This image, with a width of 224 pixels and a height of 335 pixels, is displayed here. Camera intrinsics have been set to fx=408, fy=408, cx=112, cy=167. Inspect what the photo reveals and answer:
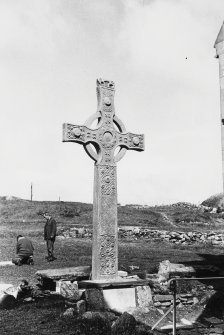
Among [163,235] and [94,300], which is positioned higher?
[163,235]

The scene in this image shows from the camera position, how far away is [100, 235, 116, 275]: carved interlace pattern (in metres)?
7.76

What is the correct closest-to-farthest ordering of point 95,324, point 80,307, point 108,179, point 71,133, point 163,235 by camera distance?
point 95,324 → point 80,307 → point 71,133 → point 108,179 → point 163,235

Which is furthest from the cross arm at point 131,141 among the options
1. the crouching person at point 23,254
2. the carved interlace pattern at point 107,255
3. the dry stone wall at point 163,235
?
the dry stone wall at point 163,235

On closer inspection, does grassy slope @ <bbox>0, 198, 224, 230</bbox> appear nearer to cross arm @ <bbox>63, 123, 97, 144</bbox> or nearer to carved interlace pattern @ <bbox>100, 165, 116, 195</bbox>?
carved interlace pattern @ <bbox>100, 165, 116, 195</bbox>

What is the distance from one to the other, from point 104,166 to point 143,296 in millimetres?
2591

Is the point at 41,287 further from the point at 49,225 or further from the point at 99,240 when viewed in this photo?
the point at 49,225

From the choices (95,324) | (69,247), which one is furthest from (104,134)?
(69,247)

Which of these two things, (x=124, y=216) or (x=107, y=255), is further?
(x=124, y=216)

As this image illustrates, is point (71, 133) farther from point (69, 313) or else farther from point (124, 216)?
point (124, 216)

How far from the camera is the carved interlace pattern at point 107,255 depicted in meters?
7.76

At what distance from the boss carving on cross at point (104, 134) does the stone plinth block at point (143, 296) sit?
253cm

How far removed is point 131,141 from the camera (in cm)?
894

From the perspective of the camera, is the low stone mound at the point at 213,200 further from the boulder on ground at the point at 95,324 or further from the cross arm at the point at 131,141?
the boulder on ground at the point at 95,324

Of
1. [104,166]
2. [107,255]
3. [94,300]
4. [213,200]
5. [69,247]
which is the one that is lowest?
[94,300]
